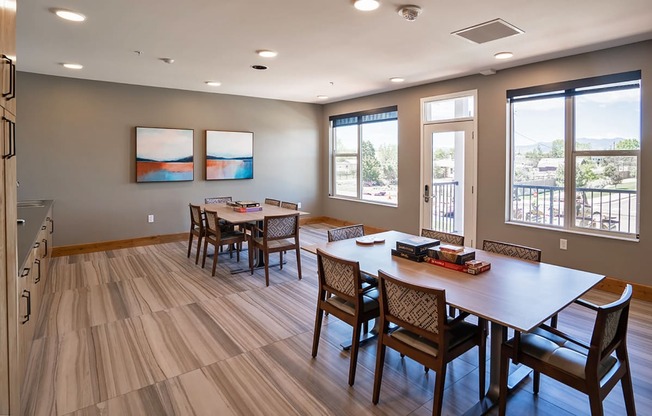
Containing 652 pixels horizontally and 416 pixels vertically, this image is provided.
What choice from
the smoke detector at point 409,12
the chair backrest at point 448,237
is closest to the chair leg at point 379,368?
the chair backrest at point 448,237

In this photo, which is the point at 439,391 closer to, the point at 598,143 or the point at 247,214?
the point at 247,214

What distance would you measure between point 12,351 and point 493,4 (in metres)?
3.60

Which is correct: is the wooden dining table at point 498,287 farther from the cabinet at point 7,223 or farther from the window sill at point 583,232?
the window sill at point 583,232

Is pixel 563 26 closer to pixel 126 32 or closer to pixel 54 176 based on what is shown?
pixel 126 32

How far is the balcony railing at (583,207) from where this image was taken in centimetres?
398

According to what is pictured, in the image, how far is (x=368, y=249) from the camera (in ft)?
9.64

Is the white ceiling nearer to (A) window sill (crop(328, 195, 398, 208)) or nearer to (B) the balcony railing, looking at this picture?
(B) the balcony railing

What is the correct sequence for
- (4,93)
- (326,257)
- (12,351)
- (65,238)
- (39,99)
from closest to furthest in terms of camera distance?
(4,93) → (12,351) → (326,257) → (39,99) → (65,238)

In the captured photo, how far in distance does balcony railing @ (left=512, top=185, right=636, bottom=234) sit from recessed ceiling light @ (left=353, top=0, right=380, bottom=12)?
3145 millimetres

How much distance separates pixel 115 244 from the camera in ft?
19.2

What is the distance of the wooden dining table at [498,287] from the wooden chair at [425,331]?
0.35 feet

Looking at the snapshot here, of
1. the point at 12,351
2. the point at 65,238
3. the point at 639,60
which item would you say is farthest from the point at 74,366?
the point at 639,60

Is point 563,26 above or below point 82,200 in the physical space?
above

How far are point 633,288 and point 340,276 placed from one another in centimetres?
348
